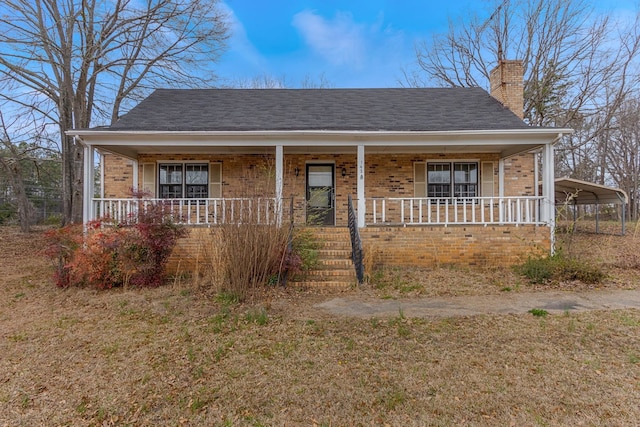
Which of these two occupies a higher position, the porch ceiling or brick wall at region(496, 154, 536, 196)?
the porch ceiling

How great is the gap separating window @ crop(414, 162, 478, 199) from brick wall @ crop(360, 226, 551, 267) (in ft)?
8.29

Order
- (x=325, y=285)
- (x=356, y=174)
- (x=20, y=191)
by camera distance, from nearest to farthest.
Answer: (x=325, y=285), (x=356, y=174), (x=20, y=191)

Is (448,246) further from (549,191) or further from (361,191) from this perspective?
(549,191)

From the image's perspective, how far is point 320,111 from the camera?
10.6 meters

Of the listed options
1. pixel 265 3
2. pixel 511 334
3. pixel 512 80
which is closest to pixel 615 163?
pixel 512 80

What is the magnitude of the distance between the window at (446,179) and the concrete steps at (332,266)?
367 centimetres

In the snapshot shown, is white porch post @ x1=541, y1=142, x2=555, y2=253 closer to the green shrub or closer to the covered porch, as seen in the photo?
the covered porch

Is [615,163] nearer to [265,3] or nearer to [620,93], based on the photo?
[620,93]

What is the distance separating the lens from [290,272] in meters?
6.36

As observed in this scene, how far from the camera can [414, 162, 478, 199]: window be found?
10.4m

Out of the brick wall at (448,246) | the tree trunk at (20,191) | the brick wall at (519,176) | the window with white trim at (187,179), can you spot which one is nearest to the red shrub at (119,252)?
the brick wall at (448,246)

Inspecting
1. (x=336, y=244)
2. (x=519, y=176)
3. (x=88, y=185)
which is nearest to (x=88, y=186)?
(x=88, y=185)

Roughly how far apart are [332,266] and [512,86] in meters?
8.75

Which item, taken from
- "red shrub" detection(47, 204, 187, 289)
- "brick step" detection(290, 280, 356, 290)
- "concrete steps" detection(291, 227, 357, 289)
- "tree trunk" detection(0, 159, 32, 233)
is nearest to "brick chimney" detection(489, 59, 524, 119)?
"concrete steps" detection(291, 227, 357, 289)
